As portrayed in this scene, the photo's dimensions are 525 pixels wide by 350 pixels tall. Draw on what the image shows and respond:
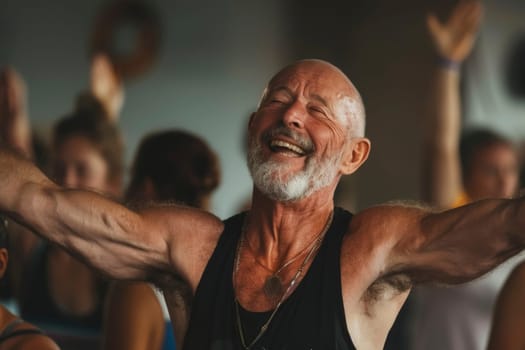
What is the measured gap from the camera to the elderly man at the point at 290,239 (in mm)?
1960

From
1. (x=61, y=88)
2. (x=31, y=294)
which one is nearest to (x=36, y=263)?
(x=31, y=294)

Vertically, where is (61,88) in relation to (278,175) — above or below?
below

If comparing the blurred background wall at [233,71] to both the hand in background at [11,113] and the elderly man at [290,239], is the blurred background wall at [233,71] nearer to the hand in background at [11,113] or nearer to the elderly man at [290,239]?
the hand in background at [11,113]

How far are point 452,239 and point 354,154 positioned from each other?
0.33 metres

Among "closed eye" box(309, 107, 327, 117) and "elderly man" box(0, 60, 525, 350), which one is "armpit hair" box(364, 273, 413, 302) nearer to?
"elderly man" box(0, 60, 525, 350)

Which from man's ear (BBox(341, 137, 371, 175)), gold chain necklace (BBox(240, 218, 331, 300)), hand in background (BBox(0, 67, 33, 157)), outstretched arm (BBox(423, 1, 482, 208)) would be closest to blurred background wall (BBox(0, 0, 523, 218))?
hand in background (BBox(0, 67, 33, 157))

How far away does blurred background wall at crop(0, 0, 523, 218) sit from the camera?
263 inches

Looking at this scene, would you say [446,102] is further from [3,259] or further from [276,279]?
[3,259]

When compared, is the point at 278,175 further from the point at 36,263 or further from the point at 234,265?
the point at 36,263

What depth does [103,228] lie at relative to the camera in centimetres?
208

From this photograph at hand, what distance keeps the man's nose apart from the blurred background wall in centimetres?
451

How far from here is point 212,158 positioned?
2.73m

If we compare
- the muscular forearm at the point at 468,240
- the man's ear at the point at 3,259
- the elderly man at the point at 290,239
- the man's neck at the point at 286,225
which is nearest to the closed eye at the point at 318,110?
the elderly man at the point at 290,239

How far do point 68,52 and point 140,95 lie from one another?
57 cm
